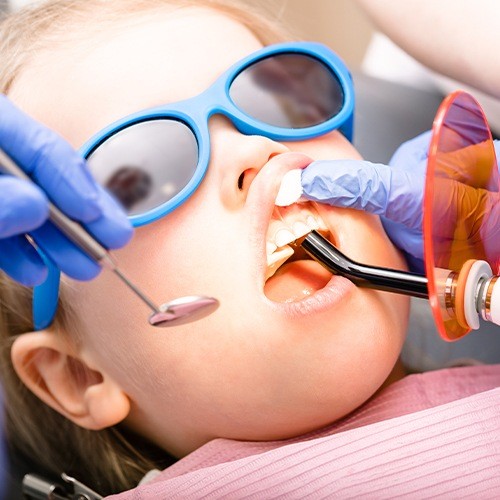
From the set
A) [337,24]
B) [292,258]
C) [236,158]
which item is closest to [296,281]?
[292,258]

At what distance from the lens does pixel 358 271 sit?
88cm

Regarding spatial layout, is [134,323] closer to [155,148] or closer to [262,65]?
[155,148]

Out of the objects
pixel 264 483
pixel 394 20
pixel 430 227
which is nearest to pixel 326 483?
pixel 264 483

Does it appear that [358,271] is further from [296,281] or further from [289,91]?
[289,91]

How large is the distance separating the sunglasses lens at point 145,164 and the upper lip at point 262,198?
0.07m

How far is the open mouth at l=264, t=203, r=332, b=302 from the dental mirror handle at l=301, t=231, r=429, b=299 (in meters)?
0.02

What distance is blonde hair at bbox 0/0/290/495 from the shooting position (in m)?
1.01

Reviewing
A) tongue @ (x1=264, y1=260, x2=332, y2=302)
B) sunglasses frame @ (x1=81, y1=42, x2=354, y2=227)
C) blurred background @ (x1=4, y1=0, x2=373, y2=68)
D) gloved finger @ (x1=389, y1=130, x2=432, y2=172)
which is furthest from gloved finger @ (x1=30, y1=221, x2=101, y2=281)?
blurred background @ (x1=4, y1=0, x2=373, y2=68)

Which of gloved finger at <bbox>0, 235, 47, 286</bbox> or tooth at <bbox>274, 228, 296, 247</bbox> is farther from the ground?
tooth at <bbox>274, 228, 296, 247</bbox>

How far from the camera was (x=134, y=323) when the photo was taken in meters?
0.91

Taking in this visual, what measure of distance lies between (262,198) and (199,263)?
93 millimetres

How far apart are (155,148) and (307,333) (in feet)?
0.82

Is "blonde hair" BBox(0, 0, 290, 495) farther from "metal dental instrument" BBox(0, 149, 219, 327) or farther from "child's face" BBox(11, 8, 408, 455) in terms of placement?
"metal dental instrument" BBox(0, 149, 219, 327)

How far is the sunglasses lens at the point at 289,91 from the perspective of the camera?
3.19 feet
